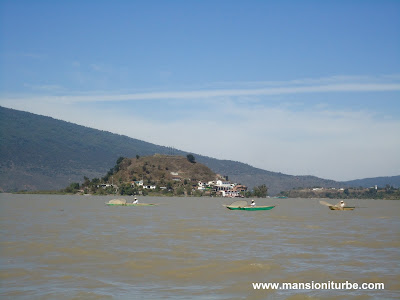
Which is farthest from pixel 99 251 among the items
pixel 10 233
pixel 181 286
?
pixel 10 233

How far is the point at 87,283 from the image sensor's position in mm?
19297

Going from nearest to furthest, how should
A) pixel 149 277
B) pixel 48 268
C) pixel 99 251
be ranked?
pixel 149 277 → pixel 48 268 → pixel 99 251

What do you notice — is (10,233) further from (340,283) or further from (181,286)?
(340,283)

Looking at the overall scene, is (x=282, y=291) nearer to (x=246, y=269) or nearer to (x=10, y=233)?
(x=246, y=269)

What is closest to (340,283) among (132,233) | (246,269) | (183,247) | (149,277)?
(246,269)

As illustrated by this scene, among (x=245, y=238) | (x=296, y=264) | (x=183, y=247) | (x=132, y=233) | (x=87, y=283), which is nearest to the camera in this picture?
(x=87, y=283)

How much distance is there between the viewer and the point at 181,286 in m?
19.3

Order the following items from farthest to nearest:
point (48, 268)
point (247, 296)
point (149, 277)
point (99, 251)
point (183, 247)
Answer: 1. point (183, 247)
2. point (99, 251)
3. point (48, 268)
4. point (149, 277)
5. point (247, 296)

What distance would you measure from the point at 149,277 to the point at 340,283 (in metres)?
7.67

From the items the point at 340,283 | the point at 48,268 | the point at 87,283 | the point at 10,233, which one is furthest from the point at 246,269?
the point at 10,233

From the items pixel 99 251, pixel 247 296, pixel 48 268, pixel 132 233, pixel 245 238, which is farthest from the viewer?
pixel 132 233

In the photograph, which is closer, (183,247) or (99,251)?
(99,251)

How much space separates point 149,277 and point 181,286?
201cm

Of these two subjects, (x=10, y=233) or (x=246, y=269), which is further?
(x=10, y=233)
